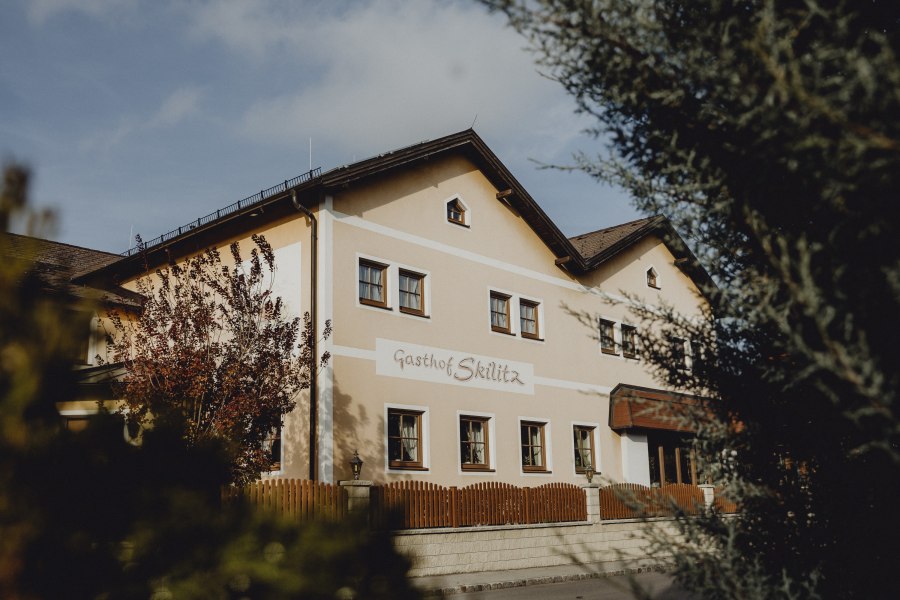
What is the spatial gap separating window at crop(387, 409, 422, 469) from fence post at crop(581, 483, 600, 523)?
13.3 feet

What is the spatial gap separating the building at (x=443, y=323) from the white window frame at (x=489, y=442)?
0.04m

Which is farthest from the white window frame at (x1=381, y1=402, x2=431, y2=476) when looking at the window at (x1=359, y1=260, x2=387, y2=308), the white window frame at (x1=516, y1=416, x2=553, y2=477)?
the white window frame at (x1=516, y1=416, x2=553, y2=477)

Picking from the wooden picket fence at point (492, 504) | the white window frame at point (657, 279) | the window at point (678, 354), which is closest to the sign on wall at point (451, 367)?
the wooden picket fence at point (492, 504)

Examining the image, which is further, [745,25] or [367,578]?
[745,25]

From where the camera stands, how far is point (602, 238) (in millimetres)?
25984

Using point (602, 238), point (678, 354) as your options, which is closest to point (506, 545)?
point (678, 354)

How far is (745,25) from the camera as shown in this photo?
13.7ft

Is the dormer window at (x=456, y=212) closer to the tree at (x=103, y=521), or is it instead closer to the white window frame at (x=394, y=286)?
the white window frame at (x=394, y=286)

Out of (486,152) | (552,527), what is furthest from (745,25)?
(486,152)

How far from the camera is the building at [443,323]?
1653cm

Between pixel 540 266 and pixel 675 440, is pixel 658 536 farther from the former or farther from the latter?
pixel 675 440

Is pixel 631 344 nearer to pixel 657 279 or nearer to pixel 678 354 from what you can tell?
pixel 678 354

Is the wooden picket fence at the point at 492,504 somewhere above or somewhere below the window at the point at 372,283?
below

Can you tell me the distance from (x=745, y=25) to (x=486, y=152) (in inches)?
649
